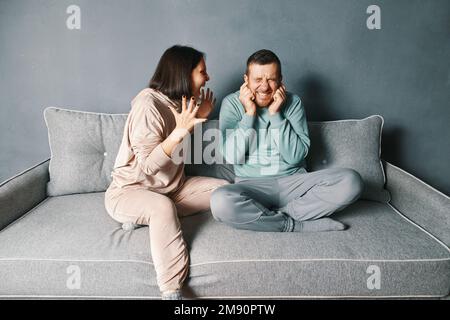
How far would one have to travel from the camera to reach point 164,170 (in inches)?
68.7

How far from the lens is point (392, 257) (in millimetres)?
1437

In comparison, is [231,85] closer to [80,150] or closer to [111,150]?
[111,150]

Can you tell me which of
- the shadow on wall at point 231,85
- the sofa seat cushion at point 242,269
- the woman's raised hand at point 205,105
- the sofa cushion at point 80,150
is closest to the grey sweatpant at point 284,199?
the sofa seat cushion at point 242,269

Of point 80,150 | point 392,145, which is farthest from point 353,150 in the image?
point 80,150

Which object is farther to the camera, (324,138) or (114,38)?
(114,38)

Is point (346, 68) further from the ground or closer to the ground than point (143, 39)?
closer to the ground

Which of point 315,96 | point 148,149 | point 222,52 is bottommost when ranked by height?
point 148,149

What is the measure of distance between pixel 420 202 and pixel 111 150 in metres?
1.53

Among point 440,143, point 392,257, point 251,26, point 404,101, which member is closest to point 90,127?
point 251,26

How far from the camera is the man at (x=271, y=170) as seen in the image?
5.29ft

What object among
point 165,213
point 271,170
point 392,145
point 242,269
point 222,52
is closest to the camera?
point 242,269

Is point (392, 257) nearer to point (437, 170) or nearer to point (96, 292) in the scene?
point (96, 292)

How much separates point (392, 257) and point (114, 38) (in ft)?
6.06

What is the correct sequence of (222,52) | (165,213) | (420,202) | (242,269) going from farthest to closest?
(222,52)
(420,202)
(165,213)
(242,269)
